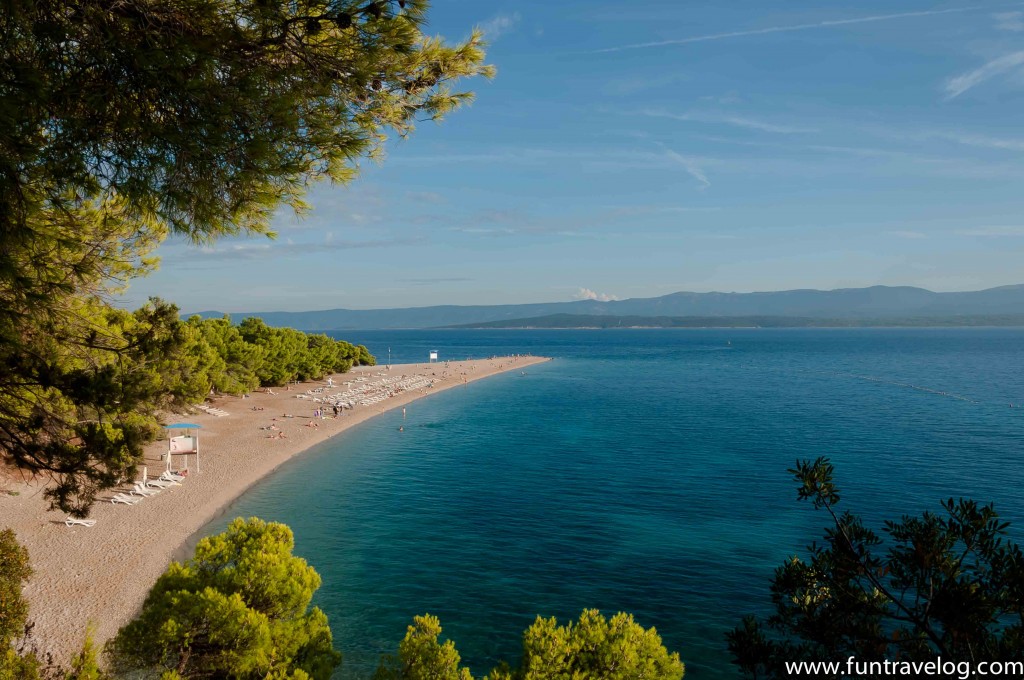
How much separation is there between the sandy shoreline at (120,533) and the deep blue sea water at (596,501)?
1.69 metres

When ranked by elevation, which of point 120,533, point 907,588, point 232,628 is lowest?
point 120,533

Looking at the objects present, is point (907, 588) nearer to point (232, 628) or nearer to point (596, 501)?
point (232, 628)

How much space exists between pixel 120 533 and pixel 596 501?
64.3 ft

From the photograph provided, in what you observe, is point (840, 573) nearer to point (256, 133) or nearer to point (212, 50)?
point (256, 133)

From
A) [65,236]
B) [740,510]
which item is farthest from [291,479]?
[65,236]

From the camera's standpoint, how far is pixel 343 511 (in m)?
26.5

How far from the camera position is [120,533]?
69.4 ft

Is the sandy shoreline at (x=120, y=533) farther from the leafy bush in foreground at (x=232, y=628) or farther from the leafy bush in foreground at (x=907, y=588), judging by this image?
the leafy bush in foreground at (x=907, y=588)

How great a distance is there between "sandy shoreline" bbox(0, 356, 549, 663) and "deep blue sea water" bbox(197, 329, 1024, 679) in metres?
1.69

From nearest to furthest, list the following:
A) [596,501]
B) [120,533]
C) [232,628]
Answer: [232,628], [120,533], [596,501]

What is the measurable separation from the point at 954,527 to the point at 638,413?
2047 inches

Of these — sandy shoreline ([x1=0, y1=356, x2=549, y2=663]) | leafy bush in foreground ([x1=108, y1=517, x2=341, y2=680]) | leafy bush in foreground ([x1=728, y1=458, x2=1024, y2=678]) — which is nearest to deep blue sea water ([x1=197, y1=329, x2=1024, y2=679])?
sandy shoreline ([x1=0, y1=356, x2=549, y2=663])

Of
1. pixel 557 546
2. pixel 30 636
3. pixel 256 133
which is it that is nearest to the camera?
pixel 256 133

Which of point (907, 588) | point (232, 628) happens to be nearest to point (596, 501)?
point (232, 628)
